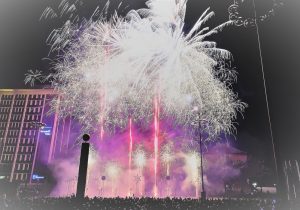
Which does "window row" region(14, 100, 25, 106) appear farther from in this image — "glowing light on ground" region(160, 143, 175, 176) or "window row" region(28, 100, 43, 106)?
"glowing light on ground" region(160, 143, 175, 176)

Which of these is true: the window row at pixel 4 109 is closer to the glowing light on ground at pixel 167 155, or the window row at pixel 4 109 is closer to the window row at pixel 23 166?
the window row at pixel 23 166

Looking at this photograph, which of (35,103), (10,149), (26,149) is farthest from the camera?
(35,103)

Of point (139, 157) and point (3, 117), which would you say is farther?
point (3, 117)

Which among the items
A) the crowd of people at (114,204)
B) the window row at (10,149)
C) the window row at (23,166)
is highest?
the window row at (10,149)

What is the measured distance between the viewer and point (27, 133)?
113m

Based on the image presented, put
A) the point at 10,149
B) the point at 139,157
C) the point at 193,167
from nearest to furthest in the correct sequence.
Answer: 1. the point at 139,157
2. the point at 193,167
3. the point at 10,149

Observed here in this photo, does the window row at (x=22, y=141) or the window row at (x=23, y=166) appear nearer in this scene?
the window row at (x=23, y=166)

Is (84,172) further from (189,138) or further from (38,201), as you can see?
(189,138)

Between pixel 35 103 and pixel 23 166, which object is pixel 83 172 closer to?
pixel 23 166

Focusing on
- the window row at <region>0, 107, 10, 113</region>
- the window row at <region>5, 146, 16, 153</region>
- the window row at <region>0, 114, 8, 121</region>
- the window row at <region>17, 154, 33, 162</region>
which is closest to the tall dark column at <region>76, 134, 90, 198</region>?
the window row at <region>17, 154, 33, 162</region>

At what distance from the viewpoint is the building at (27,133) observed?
342 ft

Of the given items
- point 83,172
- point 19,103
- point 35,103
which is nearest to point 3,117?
point 19,103

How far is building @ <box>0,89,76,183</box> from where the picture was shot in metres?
104

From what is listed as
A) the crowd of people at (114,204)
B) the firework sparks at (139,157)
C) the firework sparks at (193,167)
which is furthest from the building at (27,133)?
the crowd of people at (114,204)
